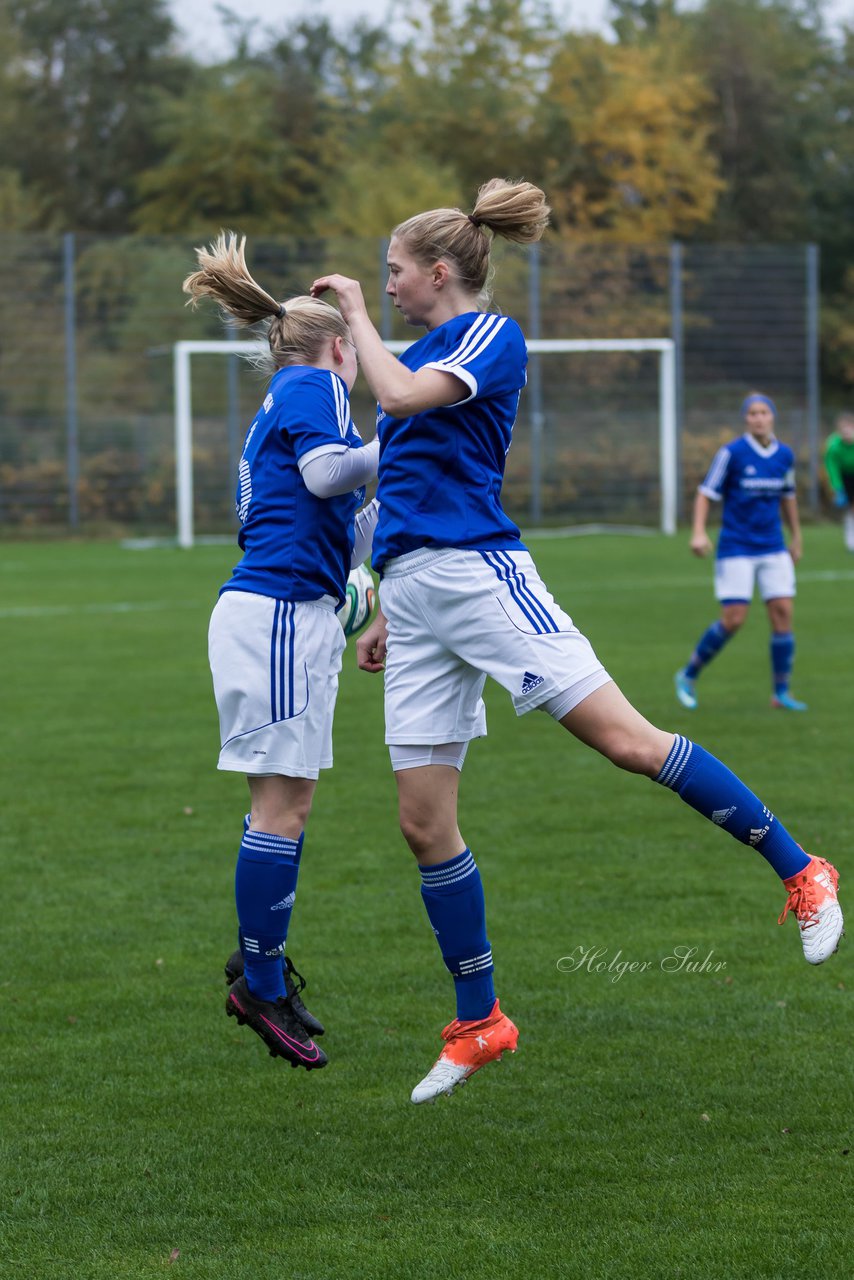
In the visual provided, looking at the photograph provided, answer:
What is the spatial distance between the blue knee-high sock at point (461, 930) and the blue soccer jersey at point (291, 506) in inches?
30.8

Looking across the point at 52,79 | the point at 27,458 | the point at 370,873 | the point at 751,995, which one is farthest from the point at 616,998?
the point at 52,79

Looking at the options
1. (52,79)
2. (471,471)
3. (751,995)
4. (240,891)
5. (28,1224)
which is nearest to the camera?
(28,1224)

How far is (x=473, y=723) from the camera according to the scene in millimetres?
4164

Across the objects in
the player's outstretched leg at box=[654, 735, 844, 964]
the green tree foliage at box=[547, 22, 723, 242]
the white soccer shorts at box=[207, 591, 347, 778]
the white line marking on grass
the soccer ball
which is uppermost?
the green tree foliage at box=[547, 22, 723, 242]

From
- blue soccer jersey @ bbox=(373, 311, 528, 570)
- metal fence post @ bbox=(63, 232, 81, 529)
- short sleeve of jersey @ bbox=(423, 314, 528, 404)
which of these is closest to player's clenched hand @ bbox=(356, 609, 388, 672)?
blue soccer jersey @ bbox=(373, 311, 528, 570)

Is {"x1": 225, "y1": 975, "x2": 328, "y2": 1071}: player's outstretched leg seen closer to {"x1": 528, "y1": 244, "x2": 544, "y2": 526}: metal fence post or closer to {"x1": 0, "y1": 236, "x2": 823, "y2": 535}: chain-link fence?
{"x1": 0, "y1": 236, "x2": 823, "y2": 535}: chain-link fence

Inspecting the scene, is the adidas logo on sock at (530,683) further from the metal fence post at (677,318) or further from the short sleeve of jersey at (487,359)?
the metal fence post at (677,318)

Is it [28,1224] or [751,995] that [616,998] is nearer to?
[751,995]

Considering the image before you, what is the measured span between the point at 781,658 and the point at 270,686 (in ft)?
23.5

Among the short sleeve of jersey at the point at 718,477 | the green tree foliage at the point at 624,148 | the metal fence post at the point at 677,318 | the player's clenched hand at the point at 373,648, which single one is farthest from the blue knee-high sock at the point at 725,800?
the green tree foliage at the point at 624,148

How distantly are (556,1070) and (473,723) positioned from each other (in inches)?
37.6

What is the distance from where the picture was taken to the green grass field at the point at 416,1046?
341 cm

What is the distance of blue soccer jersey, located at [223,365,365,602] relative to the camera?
425 centimetres

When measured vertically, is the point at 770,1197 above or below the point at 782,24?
below
